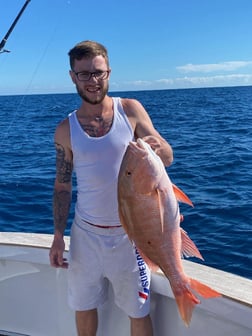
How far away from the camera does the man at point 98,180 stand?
2479 mm

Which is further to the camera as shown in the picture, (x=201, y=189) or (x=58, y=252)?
(x=201, y=189)

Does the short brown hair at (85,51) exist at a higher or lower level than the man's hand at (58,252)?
higher

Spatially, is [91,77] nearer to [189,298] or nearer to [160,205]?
[160,205]

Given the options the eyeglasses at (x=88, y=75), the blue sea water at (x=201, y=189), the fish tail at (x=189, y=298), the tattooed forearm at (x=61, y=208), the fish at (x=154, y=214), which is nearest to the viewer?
the fish at (x=154, y=214)

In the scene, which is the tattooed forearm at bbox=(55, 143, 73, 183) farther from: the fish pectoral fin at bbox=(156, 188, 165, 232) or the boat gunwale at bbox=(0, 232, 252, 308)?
the fish pectoral fin at bbox=(156, 188, 165, 232)

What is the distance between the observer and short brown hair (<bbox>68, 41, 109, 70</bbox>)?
2439 mm

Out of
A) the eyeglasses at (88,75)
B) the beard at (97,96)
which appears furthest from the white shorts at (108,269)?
the eyeglasses at (88,75)

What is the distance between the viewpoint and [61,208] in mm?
2832

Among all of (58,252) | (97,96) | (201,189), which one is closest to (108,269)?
(58,252)

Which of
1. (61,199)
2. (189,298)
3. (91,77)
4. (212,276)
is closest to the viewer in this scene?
(189,298)

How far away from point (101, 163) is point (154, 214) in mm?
566

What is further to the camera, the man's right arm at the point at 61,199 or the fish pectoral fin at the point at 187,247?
the man's right arm at the point at 61,199

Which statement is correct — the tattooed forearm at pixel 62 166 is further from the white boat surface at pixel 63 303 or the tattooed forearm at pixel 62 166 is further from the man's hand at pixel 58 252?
the white boat surface at pixel 63 303

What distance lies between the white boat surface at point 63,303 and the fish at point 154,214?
412 mm
